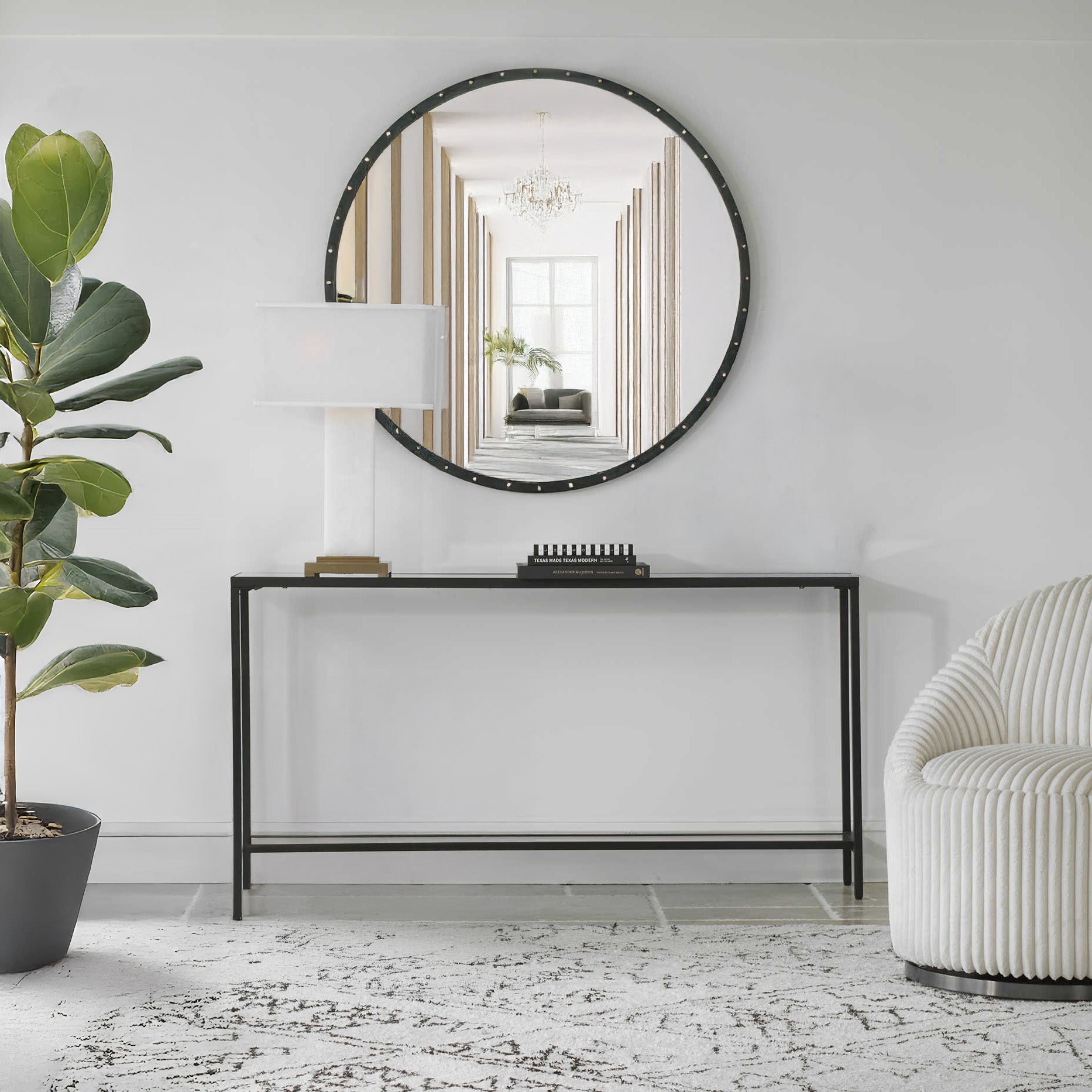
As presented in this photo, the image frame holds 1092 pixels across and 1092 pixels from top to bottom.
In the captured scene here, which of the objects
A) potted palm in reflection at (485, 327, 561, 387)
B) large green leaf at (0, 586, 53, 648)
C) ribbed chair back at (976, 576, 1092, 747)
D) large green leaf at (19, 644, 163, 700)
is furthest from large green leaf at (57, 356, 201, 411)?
ribbed chair back at (976, 576, 1092, 747)

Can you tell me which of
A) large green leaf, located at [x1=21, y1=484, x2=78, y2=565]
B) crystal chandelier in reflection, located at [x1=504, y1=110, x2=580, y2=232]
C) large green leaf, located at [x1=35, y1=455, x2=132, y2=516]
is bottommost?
large green leaf, located at [x1=21, y1=484, x2=78, y2=565]

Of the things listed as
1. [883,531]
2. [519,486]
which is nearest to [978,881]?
[883,531]

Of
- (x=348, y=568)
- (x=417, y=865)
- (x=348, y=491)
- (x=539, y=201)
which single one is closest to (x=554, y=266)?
(x=539, y=201)

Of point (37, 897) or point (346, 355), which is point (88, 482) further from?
point (37, 897)

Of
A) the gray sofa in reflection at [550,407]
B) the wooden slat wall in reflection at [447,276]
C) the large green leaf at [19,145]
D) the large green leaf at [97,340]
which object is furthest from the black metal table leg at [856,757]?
the large green leaf at [19,145]

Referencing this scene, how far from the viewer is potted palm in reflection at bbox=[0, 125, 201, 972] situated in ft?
7.06

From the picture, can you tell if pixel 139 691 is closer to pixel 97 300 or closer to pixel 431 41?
pixel 97 300

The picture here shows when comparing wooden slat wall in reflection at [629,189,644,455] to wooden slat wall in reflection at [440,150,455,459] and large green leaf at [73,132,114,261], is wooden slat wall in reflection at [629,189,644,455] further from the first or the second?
large green leaf at [73,132,114,261]

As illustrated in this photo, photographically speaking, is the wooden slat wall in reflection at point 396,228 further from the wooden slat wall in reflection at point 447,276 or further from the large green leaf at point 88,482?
the large green leaf at point 88,482

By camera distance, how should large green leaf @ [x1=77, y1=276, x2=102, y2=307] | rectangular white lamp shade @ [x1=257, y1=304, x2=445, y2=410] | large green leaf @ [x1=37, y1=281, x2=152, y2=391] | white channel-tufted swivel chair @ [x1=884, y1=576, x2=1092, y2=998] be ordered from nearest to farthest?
white channel-tufted swivel chair @ [x1=884, y1=576, x2=1092, y2=998] < large green leaf @ [x1=37, y1=281, x2=152, y2=391] < large green leaf @ [x1=77, y1=276, x2=102, y2=307] < rectangular white lamp shade @ [x1=257, y1=304, x2=445, y2=410]

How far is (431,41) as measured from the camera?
2.99 meters

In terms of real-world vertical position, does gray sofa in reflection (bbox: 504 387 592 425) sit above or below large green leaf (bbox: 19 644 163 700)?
above

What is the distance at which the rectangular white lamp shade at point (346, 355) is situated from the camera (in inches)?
105

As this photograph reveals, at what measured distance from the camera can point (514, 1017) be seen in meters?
2.08
